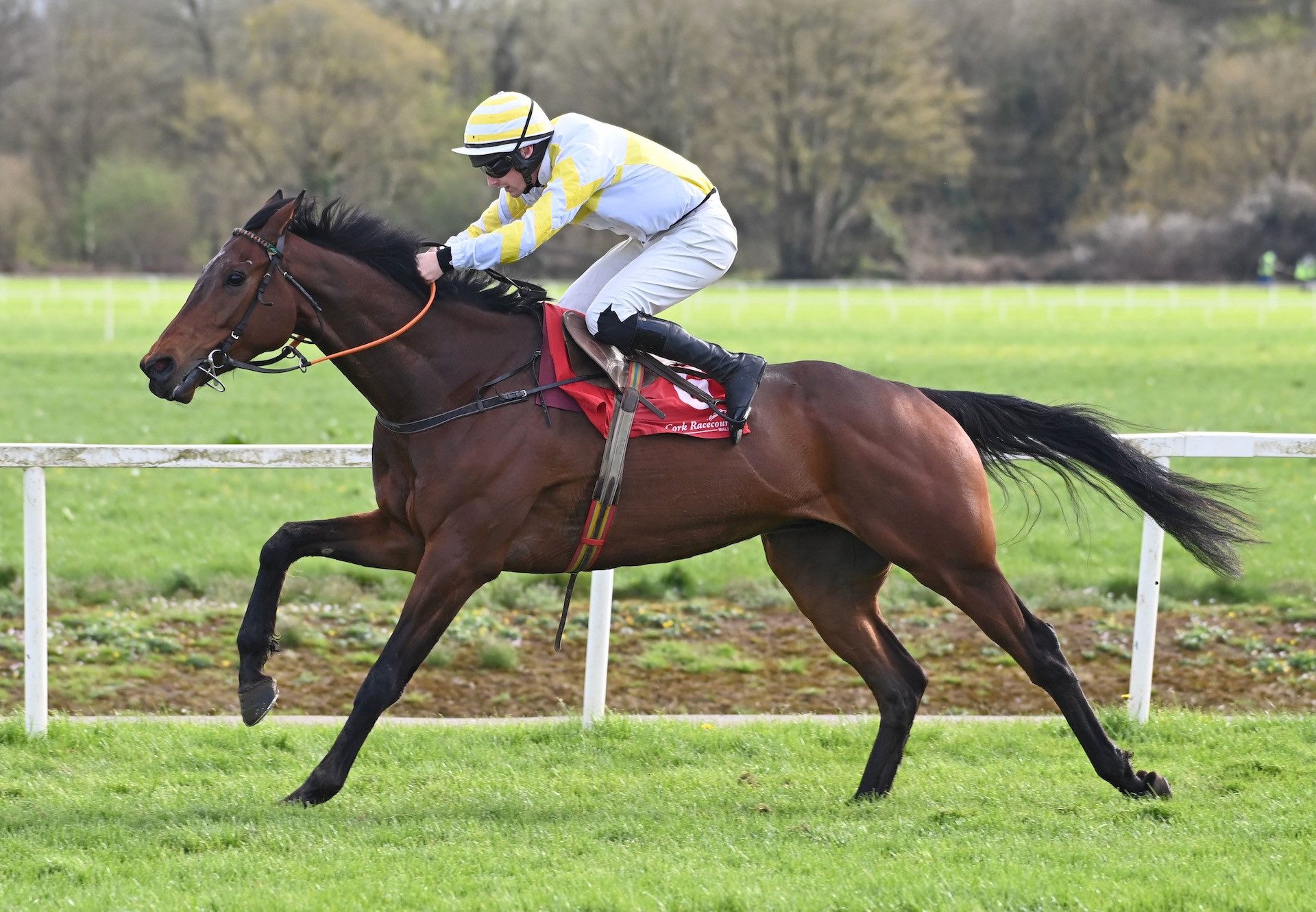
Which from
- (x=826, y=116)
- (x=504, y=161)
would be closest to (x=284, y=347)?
(x=504, y=161)

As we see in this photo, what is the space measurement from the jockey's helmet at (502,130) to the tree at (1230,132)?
53.5m

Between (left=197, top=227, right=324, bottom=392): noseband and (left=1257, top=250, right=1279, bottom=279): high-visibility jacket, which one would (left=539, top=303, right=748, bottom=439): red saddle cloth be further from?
(left=1257, top=250, right=1279, bottom=279): high-visibility jacket

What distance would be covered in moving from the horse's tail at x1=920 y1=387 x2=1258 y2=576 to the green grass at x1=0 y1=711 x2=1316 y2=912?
2.60 feet

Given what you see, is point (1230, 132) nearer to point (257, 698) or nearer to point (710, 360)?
point (710, 360)

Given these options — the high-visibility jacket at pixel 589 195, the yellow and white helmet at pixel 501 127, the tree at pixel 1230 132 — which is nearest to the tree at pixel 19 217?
the tree at pixel 1230 132

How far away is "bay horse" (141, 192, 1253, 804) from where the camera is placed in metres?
4.64

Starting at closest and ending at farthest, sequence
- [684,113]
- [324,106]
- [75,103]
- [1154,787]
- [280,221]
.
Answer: [280,221] → [1154,787] → [324,106] → [75,103] → [684,113]

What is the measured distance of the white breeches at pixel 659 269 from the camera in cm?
493

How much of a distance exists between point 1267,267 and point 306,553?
48261mm

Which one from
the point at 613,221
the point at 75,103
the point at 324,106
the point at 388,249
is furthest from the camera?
A: the point at 75,103

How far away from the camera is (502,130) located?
187 inches

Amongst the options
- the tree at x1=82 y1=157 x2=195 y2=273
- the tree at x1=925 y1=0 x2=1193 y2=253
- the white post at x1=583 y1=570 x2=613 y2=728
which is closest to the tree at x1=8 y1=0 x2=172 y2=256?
the tree at x1=82 y1=157 x2=195 y2=273

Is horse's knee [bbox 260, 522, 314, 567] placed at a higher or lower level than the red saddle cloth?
lower

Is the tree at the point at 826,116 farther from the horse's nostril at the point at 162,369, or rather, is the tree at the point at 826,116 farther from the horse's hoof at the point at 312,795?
the horse's hoof at the point at 312,795
